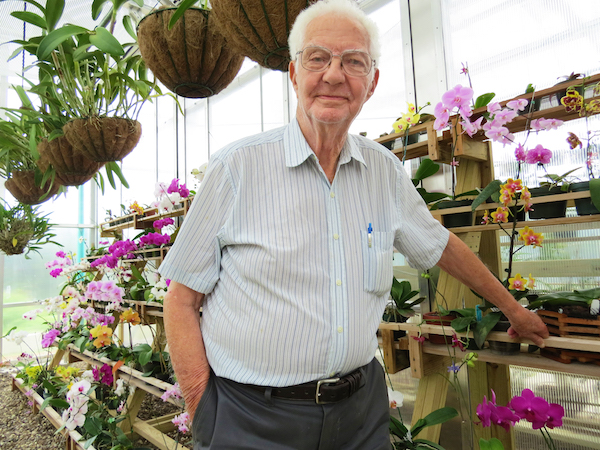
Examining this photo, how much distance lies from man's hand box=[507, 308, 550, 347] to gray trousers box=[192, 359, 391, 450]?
0.55 m

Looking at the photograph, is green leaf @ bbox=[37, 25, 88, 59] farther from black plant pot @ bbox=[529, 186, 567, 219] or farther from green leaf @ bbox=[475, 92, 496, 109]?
black plant pot @ bbox=[529, 186, 567, 219]

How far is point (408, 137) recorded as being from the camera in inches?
72.9

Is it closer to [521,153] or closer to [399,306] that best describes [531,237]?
[521,153]

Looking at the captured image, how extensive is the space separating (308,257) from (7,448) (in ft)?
11.5

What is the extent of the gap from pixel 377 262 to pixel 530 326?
56cm

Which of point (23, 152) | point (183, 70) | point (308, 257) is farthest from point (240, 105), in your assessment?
point (308, 257)

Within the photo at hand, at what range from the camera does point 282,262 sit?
2.71 feet

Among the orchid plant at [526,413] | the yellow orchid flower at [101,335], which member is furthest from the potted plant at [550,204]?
the yellow orchid flower at [101,335]

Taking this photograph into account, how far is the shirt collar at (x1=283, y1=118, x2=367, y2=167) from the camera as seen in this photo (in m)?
0.90

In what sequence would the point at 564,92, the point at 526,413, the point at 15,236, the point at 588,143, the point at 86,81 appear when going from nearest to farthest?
the point at 526,413 < the point at 588,143 < the point at 564,92 < the point at 86,81 < the point at 15,236

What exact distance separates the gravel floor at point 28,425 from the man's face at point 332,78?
8.41 ft

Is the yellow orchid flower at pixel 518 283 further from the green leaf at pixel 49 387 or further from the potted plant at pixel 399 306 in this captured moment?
the green leaf at pixel 49 387

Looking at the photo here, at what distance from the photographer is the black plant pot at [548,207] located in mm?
1276

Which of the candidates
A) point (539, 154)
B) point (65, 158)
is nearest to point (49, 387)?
point (65, 158)
